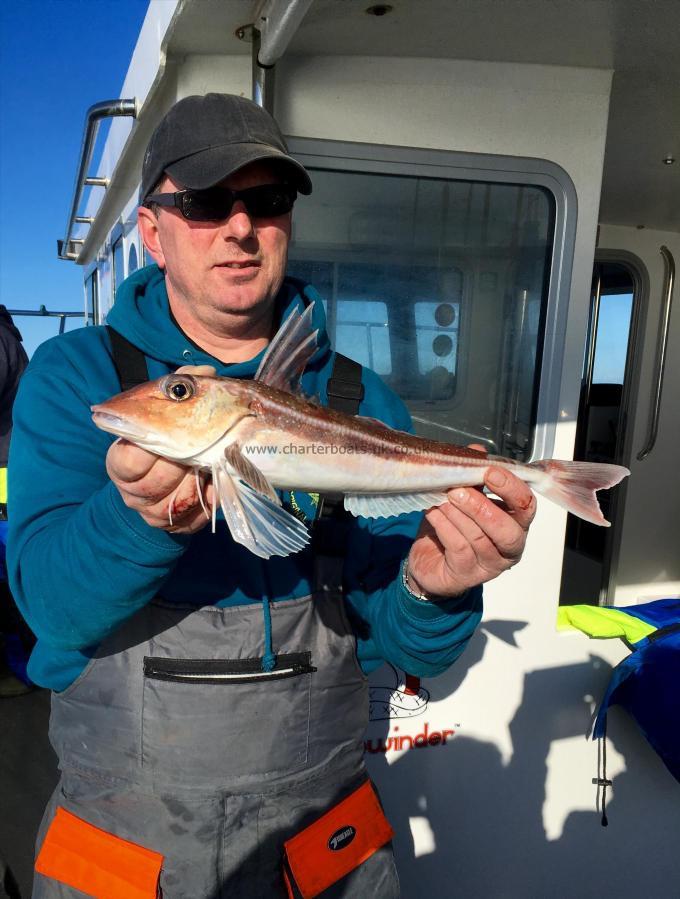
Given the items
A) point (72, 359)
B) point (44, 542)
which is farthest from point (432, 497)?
point (72, 359)

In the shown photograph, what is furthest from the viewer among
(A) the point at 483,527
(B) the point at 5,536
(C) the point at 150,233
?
(B) the point at 5,536

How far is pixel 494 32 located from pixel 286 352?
6.96 ft

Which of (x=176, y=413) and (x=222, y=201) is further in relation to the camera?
(x=222, y=201)

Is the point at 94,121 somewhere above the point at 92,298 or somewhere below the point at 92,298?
above

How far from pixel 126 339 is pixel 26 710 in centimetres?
437

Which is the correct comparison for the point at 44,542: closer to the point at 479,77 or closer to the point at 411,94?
the point at 411,94

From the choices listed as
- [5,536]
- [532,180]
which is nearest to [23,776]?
[5,536]

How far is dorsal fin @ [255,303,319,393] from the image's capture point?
177 cm

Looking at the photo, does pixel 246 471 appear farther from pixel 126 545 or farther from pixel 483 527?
pixel 483 527

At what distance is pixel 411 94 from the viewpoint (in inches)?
119

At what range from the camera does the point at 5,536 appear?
17.4 ft

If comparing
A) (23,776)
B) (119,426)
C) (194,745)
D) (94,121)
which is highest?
(94,121)

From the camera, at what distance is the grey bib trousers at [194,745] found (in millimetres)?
1938

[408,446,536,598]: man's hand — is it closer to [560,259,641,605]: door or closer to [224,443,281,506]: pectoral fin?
[224,443,281,506]: pectoral fin
